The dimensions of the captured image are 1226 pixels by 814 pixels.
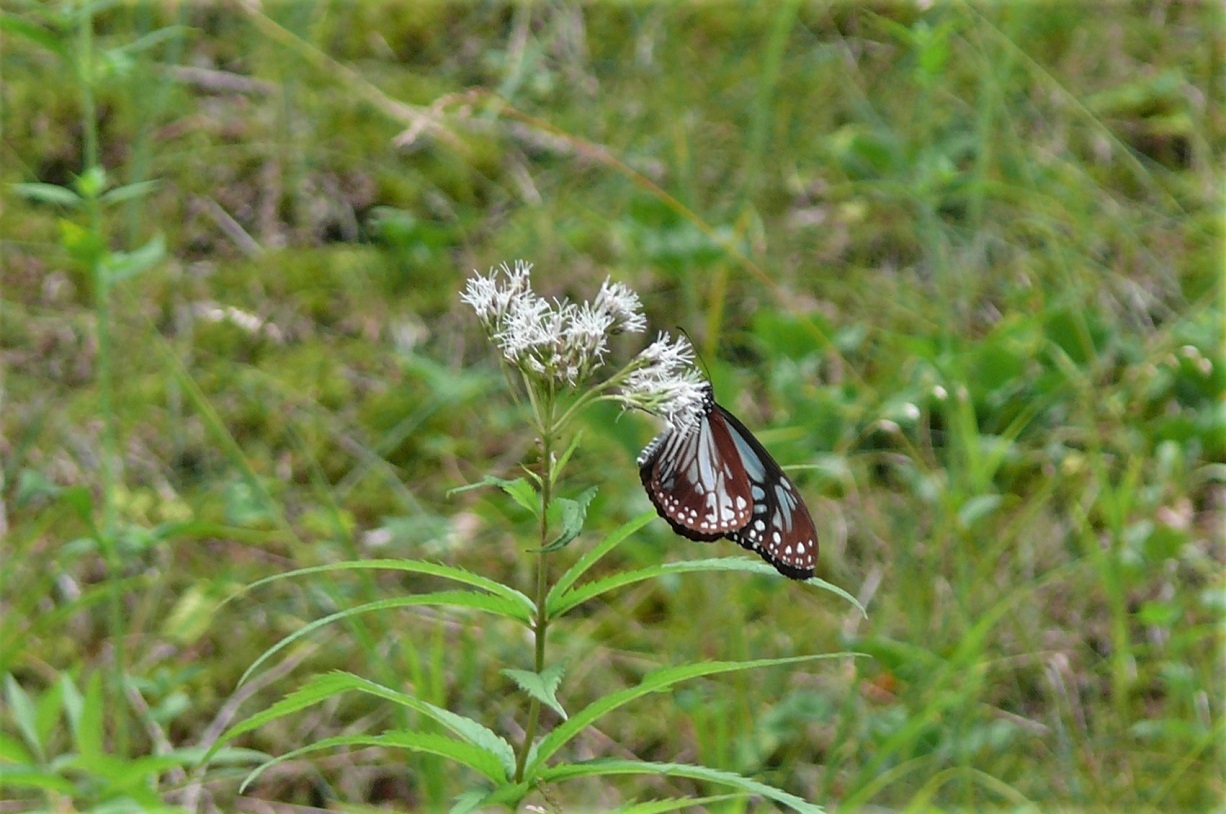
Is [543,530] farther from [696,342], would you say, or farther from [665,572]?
[696,342]

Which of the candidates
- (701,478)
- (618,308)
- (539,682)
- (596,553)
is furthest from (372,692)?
(701,478)

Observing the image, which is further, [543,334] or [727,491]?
[727,491]

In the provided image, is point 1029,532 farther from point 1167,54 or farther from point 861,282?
point 1167,54

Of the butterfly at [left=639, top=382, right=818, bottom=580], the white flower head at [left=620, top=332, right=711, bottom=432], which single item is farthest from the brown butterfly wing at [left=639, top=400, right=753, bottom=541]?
the white flower head at [left=620, top=332, right=711, bottom=432]

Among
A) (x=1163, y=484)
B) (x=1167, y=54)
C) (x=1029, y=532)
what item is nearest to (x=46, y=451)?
(x=1029, y=532)

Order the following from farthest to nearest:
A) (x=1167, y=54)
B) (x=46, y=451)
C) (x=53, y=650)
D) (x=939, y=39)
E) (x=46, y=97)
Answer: (x=1167, y=54) < (x=46, y=97) < (x=46, y=451) < (x=53, y=650) < (x=939, y=39)

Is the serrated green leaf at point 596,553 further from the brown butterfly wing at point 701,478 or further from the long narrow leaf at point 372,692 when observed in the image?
the brown butterfly wing at point 701,478
